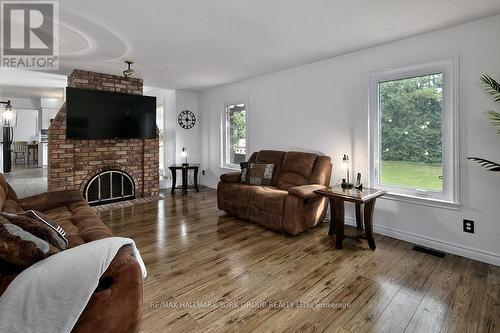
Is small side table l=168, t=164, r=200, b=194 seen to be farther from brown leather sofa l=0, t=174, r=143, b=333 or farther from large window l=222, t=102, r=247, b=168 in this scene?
brown leather sofa l=0, t=174, r=143, b=333

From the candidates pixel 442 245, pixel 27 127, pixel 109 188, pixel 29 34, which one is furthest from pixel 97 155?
pixel 27 127

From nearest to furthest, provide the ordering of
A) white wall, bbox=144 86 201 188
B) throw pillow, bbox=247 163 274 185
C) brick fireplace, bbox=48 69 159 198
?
throw pillow, bbox=247 163 274 185 → brick fireplace, bbox=48 69 159 198 → white wall, bbox=144 86 201 188

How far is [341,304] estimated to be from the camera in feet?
6.39

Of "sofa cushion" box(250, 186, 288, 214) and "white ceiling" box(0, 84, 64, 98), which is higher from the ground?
"white ceiling" box(0, 84, 64, 98)

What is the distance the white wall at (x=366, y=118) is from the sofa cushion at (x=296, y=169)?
0.29 meters

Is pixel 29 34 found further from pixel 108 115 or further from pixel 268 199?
pixel 268 199

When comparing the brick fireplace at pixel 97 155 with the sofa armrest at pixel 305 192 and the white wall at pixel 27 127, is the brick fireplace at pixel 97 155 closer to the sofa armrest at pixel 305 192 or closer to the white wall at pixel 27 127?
the sofa armrest at pixel 305 192

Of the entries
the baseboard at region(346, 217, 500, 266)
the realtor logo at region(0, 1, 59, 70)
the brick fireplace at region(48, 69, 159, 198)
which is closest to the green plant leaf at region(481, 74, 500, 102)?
the baseboard at region(346, 217, 500, 266)

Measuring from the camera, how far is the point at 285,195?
3.33 m

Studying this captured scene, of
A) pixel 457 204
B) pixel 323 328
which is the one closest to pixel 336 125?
pixel 457 204

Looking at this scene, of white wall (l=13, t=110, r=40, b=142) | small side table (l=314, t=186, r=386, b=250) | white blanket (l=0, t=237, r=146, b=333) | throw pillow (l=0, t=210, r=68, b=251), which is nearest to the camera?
white blanket (l=0, t=237, r=146, b=333)

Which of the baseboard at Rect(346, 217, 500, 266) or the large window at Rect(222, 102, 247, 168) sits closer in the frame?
the baseboard at Rect(346, 217, 500, 266)

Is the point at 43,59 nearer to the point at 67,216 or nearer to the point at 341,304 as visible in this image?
the point at 67,216

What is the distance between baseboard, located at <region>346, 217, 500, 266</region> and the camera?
2.58m
